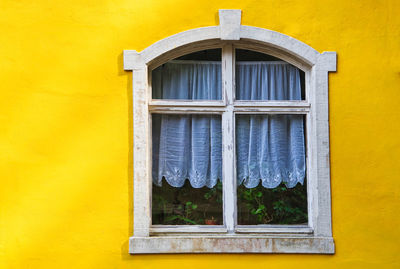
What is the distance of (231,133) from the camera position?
512 cm

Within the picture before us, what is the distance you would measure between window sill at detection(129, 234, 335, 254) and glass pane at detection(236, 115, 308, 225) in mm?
290

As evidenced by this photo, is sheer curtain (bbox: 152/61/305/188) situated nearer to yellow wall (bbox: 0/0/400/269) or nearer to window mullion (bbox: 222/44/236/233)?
window mullion (bbox: 222/44/236/233)

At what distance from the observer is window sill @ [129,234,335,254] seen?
484 cm

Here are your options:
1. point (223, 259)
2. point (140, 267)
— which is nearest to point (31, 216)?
point (140, 267)

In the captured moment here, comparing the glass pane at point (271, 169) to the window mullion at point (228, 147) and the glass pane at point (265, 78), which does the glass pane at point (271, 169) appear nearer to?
the window mullion at point (228, 147)

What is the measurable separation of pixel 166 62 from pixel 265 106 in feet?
3.84

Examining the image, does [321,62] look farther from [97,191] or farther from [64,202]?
[64,202]

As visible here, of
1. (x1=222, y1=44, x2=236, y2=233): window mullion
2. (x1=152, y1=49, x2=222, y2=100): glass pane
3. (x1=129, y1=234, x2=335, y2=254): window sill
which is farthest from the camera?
(x1=152, y1=49, x2=222, y2=100): glass pane

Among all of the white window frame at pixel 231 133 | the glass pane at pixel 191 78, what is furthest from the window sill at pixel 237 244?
the glass pane at pixel 191 78

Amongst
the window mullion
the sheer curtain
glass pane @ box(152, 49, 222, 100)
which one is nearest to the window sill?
the window mullion

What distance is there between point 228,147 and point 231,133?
0.15 m

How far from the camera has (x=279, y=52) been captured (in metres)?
5.21

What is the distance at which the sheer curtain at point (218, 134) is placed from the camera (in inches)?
203

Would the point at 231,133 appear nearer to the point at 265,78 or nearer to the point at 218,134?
the point at 218,134
